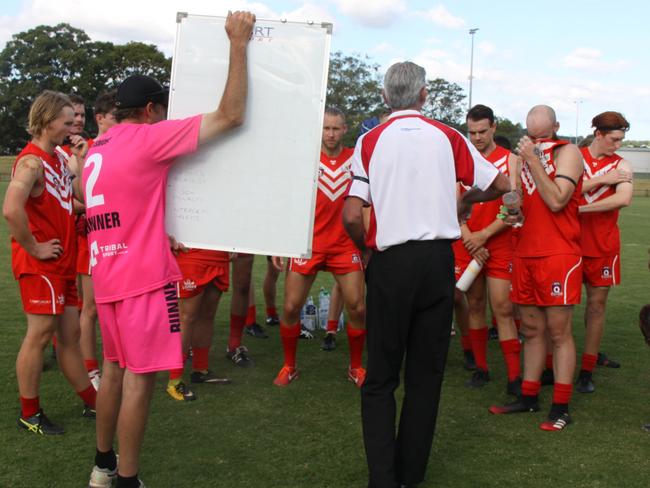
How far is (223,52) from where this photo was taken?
3.65 meters

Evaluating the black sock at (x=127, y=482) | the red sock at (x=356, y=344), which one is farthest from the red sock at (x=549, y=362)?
the black sock at (x=127, y=482)

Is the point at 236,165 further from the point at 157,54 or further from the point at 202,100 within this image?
the point at 157,54

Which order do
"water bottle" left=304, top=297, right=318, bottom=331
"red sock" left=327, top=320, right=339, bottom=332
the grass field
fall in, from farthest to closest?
1. "water bottle" left=304, top=297, right=318, bottom=331
2. "red sock" left=327, top=320, right=339, bottom=332
3. the grass field

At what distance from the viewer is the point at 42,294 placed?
4.43m

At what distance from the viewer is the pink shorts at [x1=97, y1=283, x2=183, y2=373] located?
3.40 m

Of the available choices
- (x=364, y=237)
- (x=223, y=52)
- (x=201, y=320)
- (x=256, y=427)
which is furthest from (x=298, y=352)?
(x=223, y=52)

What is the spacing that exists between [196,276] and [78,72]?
63559mm

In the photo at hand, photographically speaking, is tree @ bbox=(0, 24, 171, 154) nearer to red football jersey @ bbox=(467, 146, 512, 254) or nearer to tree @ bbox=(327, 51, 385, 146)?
tree @ bbox=(327, 51, 385, 146)

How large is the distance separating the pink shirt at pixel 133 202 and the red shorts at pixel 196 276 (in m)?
2.07

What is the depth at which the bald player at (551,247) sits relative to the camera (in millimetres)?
4621

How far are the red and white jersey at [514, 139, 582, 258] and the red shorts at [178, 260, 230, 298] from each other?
2.51m

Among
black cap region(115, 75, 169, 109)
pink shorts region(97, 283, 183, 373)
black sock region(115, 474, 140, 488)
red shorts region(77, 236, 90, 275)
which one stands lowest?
black sock region(115, 474, 140, 488)

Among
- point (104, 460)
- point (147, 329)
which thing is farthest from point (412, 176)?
point (104, 460)

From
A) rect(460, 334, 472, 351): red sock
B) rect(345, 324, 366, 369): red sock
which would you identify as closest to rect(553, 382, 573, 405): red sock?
rect(460, 334, 472, 351): red sock
